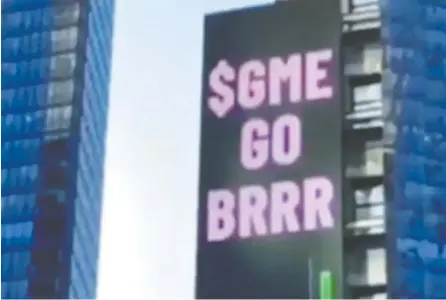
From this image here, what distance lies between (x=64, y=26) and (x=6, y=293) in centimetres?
2759

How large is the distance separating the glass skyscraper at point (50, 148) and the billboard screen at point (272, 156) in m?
61.8

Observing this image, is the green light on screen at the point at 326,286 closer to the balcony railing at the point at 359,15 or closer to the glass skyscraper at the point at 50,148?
the balcony railing at the point at 359,15

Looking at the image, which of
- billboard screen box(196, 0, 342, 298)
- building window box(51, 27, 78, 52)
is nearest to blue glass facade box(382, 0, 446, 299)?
building window box(51, 27, 78, 52)

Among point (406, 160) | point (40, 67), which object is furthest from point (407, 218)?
point (40, 67)

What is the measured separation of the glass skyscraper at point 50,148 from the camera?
107 m

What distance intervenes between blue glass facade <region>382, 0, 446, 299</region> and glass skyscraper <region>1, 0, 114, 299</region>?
3249cm

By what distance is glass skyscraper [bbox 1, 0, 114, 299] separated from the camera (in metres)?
107

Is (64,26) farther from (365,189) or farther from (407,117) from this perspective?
(365,189)

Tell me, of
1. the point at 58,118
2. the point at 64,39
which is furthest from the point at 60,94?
the point at 64,39

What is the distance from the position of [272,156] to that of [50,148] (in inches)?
2802

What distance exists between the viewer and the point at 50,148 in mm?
112625

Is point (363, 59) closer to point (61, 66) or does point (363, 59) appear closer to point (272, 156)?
point (272, 156)

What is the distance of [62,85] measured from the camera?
115375 mm

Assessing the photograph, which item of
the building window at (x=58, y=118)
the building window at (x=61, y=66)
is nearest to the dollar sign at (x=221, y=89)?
the building window at (x=58, y=118)
